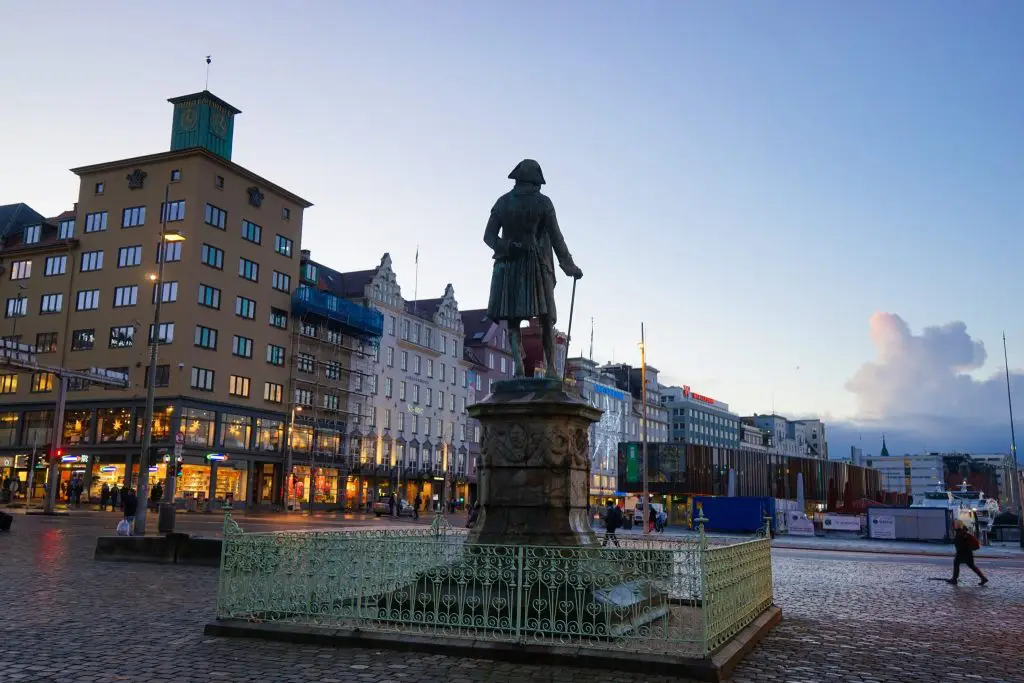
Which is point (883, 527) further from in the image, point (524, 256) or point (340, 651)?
point (340, 651)

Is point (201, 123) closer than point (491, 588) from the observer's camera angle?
No

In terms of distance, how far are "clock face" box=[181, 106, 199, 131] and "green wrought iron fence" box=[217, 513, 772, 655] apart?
192ft

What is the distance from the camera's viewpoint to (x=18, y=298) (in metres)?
65.7

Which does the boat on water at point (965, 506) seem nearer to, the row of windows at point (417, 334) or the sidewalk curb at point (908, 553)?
the sidewalk curb at point (908, 553)

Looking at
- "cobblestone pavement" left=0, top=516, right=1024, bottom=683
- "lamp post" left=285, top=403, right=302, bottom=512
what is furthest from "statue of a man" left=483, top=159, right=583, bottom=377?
"lamp post" left=285, top=403, right=302, bottom=512

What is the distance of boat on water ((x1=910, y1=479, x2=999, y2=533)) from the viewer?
5869cm

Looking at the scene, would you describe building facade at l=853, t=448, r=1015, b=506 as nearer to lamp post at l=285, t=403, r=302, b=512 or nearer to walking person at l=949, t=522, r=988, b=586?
lamp post at l=285, t=403, r=302, b=512

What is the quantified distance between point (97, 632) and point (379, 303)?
226 ft

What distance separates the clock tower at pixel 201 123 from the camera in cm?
6300

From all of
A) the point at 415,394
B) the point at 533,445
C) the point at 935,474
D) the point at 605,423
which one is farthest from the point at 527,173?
the point at 935,474

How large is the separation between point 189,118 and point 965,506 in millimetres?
75352

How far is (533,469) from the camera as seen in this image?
11.7 meters

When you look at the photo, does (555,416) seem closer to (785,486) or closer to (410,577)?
(410,577)

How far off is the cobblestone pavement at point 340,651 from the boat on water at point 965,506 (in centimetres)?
4206
